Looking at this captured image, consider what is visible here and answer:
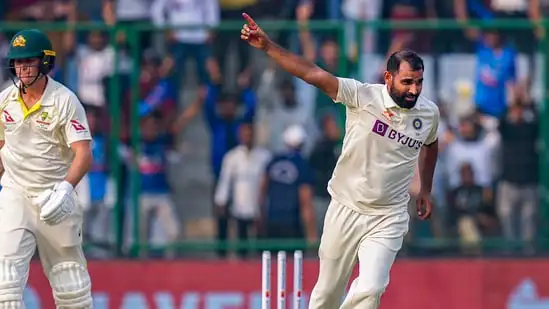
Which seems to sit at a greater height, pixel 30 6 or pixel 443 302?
pixel 30 6

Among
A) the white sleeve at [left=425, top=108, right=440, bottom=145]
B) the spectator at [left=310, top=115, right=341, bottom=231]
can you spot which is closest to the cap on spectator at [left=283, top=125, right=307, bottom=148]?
the spectator at [left=310, top=115, right=341, bottom=231]

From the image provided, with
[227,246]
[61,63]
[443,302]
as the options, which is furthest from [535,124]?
[61,63]

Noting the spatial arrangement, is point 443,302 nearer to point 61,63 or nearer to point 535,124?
point 535,124

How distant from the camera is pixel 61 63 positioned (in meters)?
13.9

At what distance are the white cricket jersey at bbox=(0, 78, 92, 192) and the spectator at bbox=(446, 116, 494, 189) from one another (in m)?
4.79

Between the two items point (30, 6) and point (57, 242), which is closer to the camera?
point (57, 242)

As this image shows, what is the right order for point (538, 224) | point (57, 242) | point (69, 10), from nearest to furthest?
point (57, 242) → point (538, 224) → point (69, 10)

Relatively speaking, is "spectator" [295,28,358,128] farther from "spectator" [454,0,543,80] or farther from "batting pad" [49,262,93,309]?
"batting pad" [49,262,93,309]

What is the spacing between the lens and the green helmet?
9812 millimetres

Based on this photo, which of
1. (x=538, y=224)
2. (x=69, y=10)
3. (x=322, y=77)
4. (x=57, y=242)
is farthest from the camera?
(x=69, y=10)

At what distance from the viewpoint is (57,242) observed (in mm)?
10062

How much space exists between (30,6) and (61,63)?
5.09 feet

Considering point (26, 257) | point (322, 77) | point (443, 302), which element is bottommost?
point (443, 302)

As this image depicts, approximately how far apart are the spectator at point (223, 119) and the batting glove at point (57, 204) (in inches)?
163
